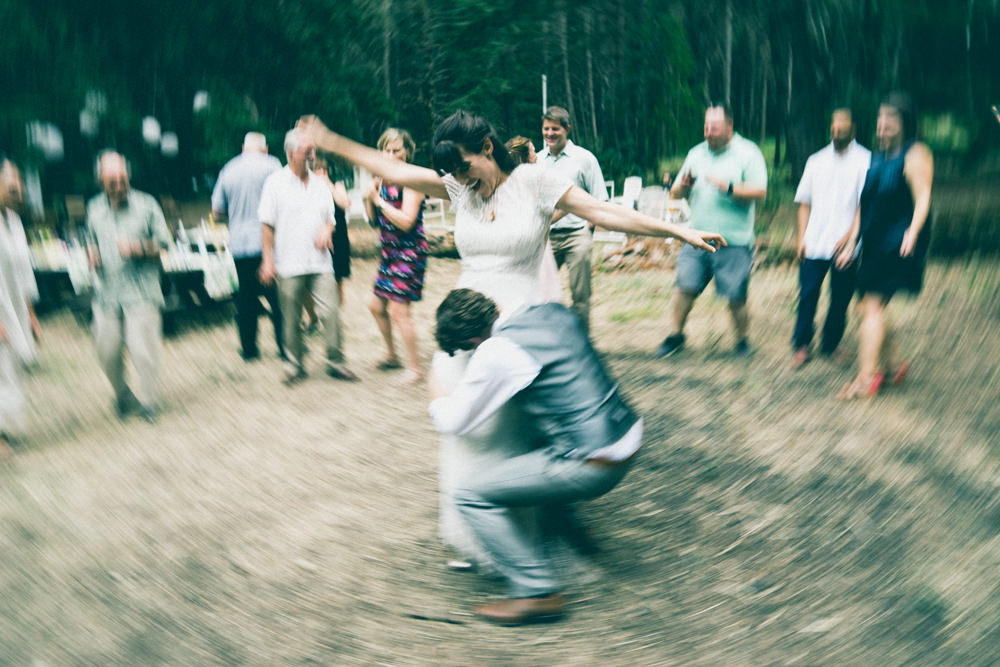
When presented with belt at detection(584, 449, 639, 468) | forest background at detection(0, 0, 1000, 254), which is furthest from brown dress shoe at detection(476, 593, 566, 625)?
forest background at detection(0, 0, 1000, 254)

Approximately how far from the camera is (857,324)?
711 cm

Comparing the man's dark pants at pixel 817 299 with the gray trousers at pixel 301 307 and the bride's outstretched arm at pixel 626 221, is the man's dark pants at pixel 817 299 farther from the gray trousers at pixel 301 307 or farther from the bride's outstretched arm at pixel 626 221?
the gray trousers at pixel 301 307

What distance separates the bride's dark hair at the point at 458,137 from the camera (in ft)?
11.5

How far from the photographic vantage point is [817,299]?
598 centimetres

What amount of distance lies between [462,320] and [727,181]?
144 inches

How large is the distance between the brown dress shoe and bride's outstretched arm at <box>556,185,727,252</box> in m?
1.70

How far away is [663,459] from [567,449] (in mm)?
1987

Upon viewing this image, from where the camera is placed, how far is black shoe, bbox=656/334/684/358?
6.81 m

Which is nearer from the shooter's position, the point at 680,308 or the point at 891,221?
the point at 891,221

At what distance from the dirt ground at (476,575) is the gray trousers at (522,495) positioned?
0.75ft

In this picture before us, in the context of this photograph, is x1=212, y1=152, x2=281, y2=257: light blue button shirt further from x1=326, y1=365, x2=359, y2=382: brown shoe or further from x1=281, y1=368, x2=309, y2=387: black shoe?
x1=326, y1=365, x2=359, y2=382: brown shoe

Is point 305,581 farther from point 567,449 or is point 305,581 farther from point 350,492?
point 567,449

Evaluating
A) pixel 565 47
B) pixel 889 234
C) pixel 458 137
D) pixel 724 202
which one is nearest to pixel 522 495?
pixel 458 137

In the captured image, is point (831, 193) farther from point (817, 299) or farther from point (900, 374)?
point (900, 374)
